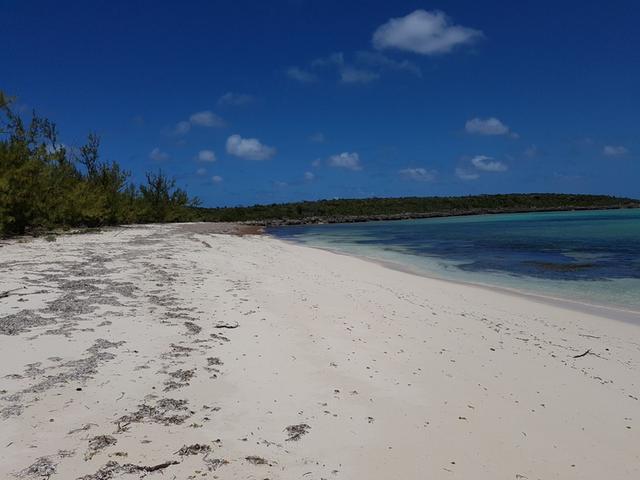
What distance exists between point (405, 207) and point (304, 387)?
9804 cm

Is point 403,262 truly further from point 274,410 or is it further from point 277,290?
point 274,410

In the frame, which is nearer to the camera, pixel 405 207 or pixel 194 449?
pixel 194 449

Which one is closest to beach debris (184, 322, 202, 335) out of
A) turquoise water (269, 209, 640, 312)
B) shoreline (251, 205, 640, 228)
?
turquoise water (269, 209, 640, 312)

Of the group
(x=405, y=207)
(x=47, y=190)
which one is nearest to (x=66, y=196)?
(x=47, y=190)

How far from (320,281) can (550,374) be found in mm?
6455

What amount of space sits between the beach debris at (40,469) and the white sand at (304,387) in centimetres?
1

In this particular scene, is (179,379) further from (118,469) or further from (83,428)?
(118,469)

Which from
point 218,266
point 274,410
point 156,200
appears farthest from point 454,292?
point 156,200

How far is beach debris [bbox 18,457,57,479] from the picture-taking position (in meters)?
2.66

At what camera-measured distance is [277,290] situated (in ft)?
30.1

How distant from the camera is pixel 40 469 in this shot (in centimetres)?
271

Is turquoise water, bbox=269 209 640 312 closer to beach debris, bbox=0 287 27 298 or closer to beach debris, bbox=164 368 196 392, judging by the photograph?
beach debris, bbox=164 368 196 392

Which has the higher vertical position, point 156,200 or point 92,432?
point 156,200

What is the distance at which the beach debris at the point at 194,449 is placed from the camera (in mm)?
3014
